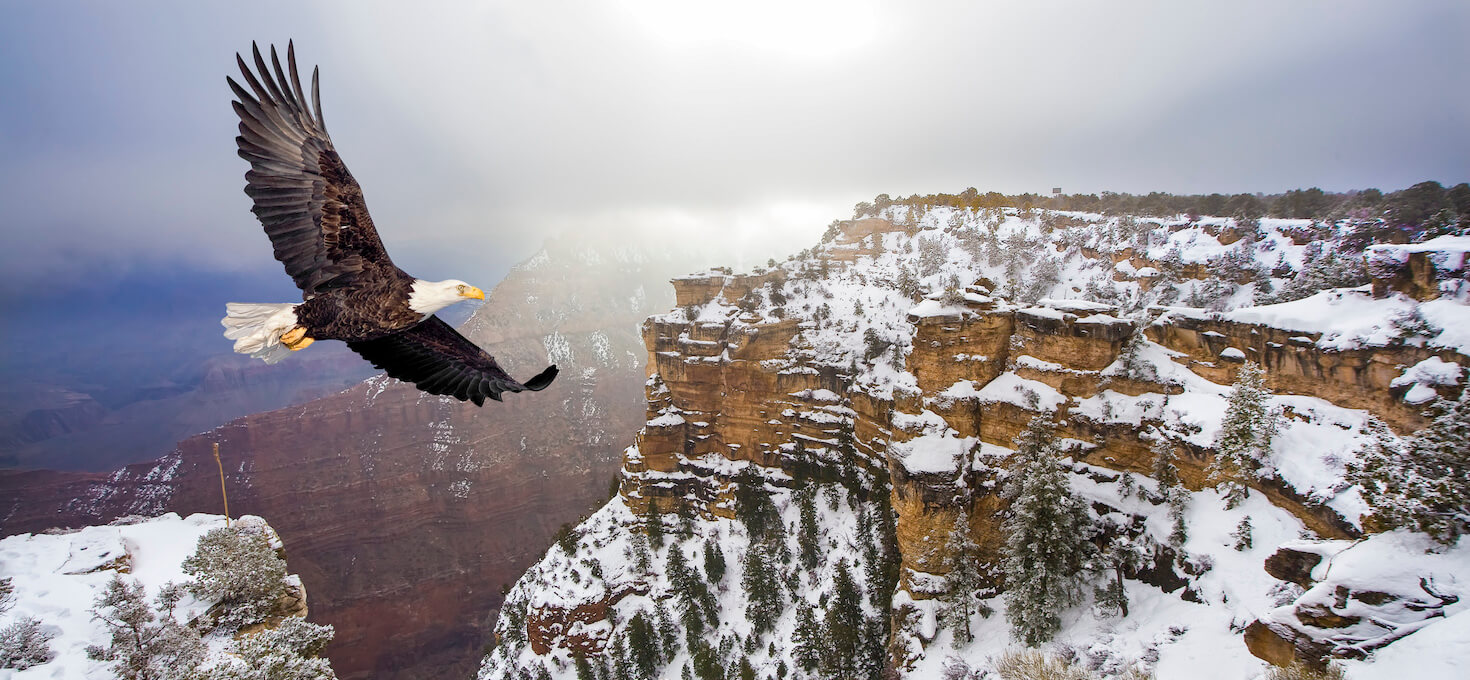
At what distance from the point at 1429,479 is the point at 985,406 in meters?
12.1

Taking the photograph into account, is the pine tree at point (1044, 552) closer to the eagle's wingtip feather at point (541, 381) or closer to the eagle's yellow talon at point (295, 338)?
the eagle's wingtip feather at point (541, 381)

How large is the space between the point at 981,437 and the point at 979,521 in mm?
3766

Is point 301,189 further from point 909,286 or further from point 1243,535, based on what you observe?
point 909,286

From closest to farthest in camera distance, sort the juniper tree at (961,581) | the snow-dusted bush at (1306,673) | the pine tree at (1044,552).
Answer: the snow-dusted bush at (1306,673) → the pine tree at (1044,552) → the juniper tree at (961,581)

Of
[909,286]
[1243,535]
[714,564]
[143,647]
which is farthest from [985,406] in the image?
[143,647]

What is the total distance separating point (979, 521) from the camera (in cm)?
2172

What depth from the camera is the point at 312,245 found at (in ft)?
16.4

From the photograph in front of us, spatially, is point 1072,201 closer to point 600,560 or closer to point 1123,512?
point 1123,512

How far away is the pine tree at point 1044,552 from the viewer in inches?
692

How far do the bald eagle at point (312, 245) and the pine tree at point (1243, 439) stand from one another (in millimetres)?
22586

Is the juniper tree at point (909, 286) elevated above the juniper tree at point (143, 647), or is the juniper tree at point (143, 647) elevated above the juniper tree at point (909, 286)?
the juniper tree at point (909, 286)

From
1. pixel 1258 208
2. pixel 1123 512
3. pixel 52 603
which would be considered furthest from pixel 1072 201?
pixel 52 603

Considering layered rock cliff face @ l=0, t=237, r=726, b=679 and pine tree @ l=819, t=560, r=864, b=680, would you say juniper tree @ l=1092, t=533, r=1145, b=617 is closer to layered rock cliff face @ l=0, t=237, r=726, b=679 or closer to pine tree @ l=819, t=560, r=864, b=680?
pine tree @ l=819, t=560, r=864, b=680

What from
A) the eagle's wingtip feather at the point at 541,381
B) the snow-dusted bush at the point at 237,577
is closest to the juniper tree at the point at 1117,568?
the eagle's wingtip feather at the point at 541,381
